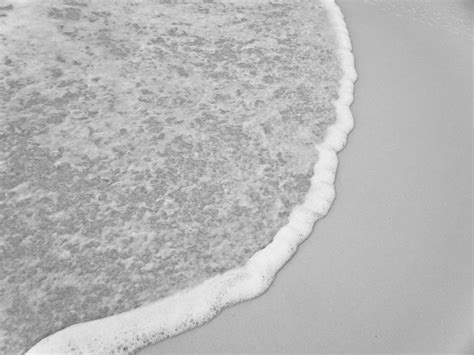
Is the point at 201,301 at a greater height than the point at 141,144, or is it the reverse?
the point at 141,144

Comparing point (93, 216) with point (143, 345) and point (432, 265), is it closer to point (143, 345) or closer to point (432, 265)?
point (143, 345)

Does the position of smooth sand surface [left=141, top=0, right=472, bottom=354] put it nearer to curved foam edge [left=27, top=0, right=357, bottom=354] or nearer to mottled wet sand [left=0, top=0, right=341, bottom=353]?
curved foam edge [left=27, top=0, right=357, bottom=354]

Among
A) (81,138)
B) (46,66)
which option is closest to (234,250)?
(81,138)

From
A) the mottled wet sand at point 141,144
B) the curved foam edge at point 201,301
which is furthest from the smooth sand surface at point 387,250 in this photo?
the mottled wet sand at point 141,144

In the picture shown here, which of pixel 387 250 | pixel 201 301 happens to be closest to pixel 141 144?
pixel 201 301

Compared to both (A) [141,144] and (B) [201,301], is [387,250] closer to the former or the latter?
(B) [201,301]

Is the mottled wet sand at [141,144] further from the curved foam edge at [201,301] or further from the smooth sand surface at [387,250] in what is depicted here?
the smooth sand surface at [387,250]

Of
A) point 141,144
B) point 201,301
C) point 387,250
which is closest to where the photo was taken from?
point 201,301

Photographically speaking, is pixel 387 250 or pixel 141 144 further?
pixel 141 144
